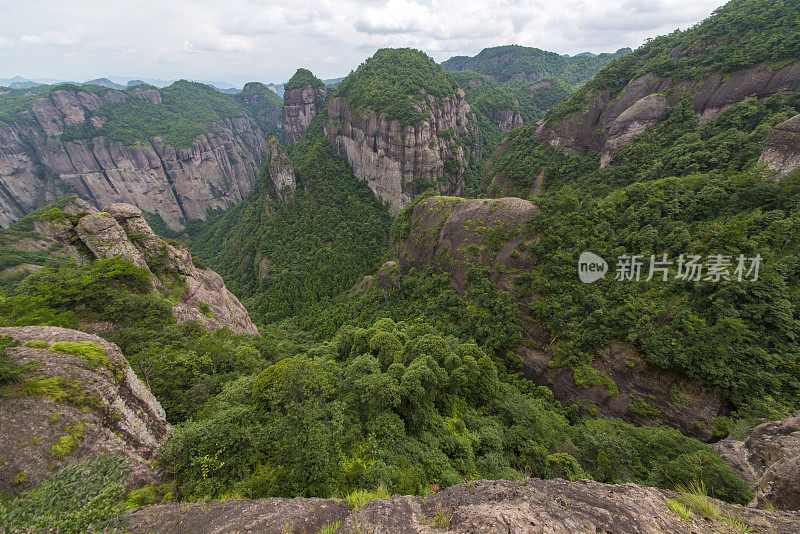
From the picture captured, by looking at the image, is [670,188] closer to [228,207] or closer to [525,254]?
[525,254]

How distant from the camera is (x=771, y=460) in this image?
14.3 m

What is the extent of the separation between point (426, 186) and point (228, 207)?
105m

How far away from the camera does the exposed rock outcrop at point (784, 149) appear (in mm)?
25328

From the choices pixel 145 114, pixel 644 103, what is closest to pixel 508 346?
pixel 644 103

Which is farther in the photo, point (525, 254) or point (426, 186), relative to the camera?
point (426, 186)

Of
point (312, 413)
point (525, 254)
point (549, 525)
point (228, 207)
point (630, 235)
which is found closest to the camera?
point (549, 525)

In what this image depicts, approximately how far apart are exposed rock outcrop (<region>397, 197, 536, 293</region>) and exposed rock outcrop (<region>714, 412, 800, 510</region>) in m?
20.1

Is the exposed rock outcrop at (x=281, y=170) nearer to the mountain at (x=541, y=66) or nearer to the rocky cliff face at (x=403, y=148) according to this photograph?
the rocky cliff face at (x=403, y=148)

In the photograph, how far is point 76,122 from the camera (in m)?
106

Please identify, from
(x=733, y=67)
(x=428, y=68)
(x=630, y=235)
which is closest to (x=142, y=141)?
(x=428, y=68)

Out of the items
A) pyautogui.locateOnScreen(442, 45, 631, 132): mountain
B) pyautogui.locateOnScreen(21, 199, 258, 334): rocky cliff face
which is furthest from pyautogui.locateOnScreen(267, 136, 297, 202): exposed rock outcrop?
pyautogui.locateOnScreen(442, 45, 631, 132): mountain

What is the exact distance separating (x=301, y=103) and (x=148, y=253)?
113 metres

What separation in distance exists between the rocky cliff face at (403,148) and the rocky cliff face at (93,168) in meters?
71.1

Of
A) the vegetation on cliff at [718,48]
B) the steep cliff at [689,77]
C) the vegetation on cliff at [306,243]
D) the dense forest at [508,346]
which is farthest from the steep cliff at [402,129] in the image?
the dense forest at [508,346]
